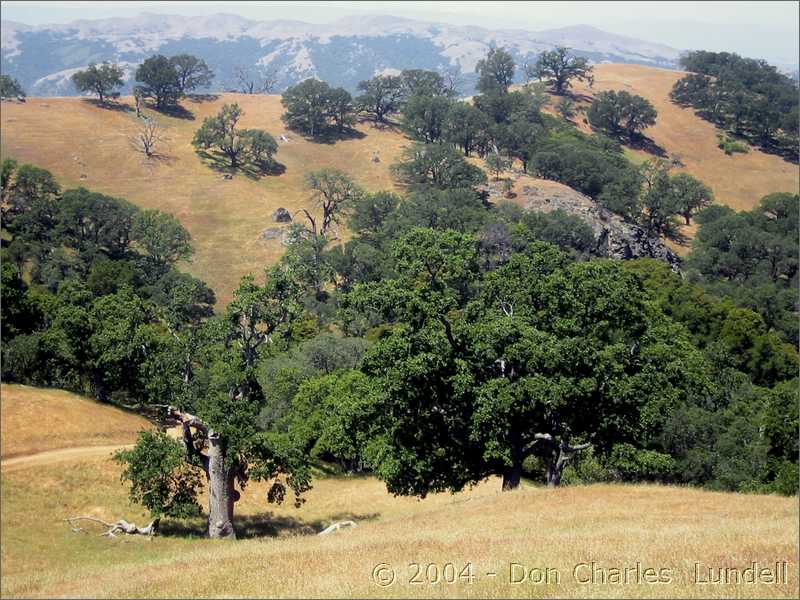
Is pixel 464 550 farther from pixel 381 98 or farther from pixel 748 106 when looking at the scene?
pixel 748 106

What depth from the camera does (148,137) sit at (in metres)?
140

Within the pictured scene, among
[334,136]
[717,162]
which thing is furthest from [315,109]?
[717,162]

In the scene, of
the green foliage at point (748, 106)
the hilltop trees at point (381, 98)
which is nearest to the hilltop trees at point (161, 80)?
the hilltop trees at point (381, 98)

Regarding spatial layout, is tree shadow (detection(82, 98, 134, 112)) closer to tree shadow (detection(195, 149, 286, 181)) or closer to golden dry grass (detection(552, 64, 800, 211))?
tree shadow (detection(195, 149, 286, 181))

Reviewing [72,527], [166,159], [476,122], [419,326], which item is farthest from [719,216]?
[72,527]

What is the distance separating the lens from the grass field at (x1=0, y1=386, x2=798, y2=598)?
49.6 ft

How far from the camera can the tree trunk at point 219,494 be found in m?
32.2

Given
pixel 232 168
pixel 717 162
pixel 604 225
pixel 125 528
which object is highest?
pixel 125 528

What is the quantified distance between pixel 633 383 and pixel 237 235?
92394 millimetres

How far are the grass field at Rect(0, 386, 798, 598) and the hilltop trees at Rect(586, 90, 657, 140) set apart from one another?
15754cm

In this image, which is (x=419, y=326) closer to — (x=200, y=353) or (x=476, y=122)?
(x=200, y=353)

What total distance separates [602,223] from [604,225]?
54 centimetres

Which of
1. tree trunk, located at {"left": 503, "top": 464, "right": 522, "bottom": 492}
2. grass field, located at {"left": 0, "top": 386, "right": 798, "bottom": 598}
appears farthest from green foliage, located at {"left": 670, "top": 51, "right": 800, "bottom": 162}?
grass field, located at {"left": 0, "top": 386, "right": 798, "bottom": 598}

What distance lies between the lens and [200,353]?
60406 mm
